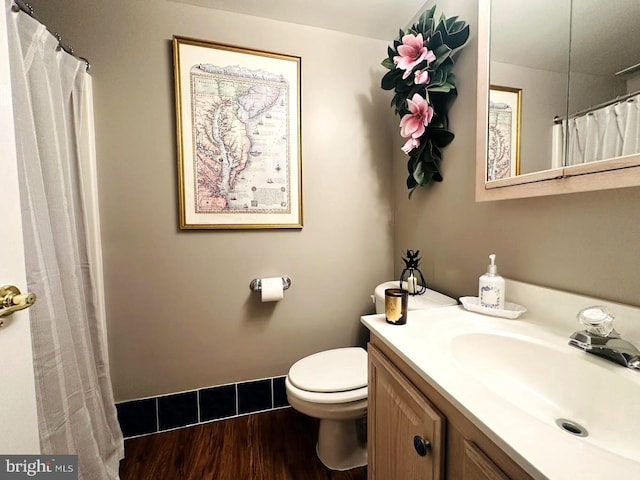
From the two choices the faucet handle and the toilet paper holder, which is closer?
the faucet handle

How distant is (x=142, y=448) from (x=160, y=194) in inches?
52.1

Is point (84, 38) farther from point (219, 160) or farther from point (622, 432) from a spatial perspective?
point (622, 432)

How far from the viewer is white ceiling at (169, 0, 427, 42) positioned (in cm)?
136

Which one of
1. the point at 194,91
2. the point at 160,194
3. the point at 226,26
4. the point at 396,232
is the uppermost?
the point at 226,26

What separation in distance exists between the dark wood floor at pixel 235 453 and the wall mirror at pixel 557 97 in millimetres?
1431

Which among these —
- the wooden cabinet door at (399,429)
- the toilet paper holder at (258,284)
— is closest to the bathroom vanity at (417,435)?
Answer: the wooden cabinet door at (399,429)

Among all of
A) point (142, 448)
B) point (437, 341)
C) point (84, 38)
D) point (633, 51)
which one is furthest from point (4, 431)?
point (633, 51)

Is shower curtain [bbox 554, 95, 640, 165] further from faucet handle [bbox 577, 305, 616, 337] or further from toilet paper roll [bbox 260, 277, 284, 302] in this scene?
toilet paper roll [bbox 260, 277, 284, 302]

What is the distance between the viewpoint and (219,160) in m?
1.44

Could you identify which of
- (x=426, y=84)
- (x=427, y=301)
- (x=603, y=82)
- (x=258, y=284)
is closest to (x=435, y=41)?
(x=426, y=84)

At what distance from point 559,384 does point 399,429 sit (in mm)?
413

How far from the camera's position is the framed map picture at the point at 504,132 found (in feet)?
2.86

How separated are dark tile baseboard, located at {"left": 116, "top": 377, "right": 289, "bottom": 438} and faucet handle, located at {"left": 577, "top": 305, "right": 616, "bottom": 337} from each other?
4.87 ft

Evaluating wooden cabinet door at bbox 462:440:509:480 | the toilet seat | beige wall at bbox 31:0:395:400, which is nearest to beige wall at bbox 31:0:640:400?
beige wall at bbox 31:0:395:400
